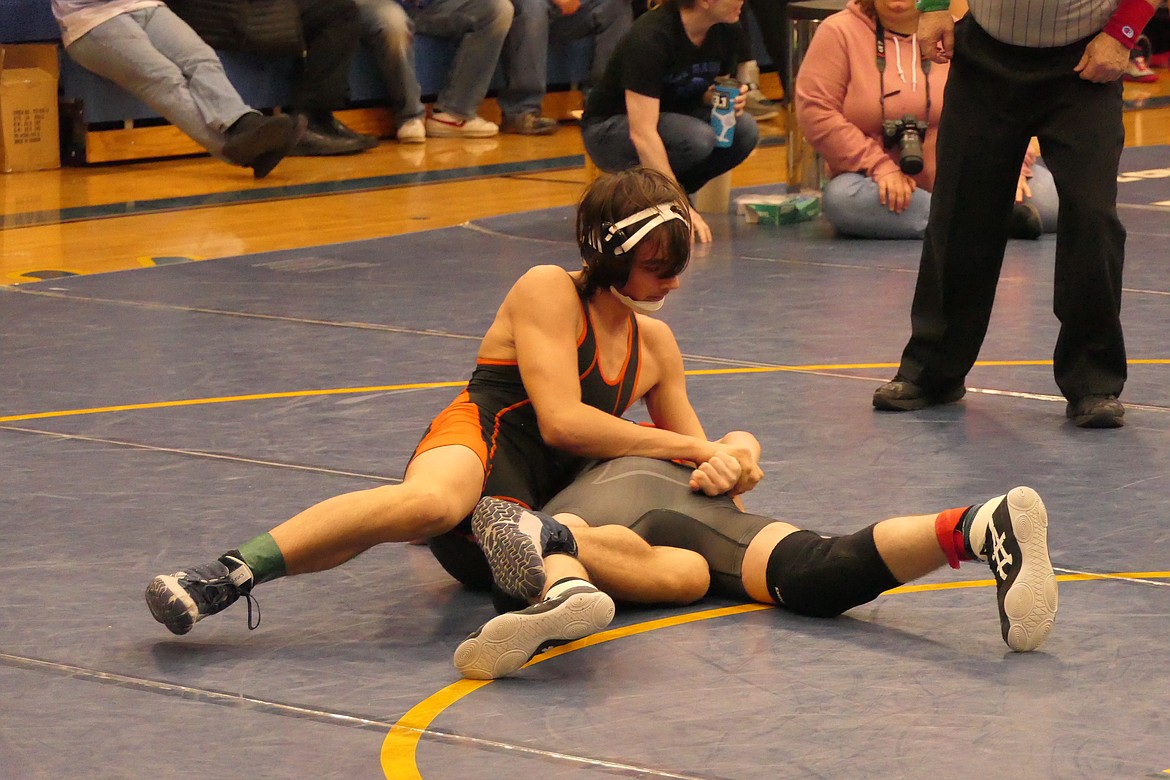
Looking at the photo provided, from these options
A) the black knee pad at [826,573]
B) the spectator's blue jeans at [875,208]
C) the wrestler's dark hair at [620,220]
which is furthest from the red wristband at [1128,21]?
the spectator's blue jeans at [875,208]

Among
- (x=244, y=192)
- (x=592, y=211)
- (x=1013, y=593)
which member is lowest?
(x=244, y=192)

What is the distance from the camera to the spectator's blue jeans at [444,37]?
10.0 m

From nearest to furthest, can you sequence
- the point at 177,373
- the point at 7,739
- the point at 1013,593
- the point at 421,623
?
the point at 7,739 → the point at 1013,593 → the point at 421,623 → the point at 177,373

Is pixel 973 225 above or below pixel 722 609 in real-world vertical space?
above

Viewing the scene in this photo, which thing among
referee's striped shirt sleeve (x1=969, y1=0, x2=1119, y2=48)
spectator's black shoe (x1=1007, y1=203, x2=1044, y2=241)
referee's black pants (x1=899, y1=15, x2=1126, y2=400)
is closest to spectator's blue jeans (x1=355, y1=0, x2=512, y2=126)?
spectator's black shoe (x1=1007, y1=203, x2=1044, y2=241)

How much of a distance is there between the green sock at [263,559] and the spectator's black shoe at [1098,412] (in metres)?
2.14

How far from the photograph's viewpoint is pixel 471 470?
10.2ft

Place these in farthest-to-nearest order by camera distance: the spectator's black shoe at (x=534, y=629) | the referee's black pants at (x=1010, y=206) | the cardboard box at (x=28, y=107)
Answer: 1. the cardboard box at (x=28, y=107)
2. the referee's black pants at (x=1010, y=206)
3. the spectator's black shoe at (x=534, y=629)

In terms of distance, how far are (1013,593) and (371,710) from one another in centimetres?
97

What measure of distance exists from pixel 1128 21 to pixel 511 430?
1.84 meters

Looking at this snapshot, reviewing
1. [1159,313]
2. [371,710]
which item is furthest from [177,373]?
[1159,313]

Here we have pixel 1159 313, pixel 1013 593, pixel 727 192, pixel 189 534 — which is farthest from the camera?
pixel 727 192

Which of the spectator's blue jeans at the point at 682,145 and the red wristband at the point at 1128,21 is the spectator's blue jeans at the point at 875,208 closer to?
the spectator's blue jeans at the point at 682,145

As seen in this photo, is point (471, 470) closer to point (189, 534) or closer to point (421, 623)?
point (421, 623)
